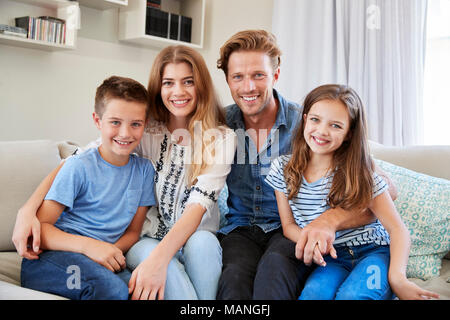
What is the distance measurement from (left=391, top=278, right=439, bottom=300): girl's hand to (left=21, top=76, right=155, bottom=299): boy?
68 centimetres

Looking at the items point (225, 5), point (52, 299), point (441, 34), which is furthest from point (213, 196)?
point (225, 5)

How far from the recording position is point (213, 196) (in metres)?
1.42

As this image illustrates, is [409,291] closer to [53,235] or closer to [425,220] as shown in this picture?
[425,220]

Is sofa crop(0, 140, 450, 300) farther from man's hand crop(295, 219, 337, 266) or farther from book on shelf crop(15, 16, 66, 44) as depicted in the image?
book on shelf crop(15, 16, 66, 44)

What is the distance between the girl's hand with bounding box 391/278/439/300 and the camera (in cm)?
113

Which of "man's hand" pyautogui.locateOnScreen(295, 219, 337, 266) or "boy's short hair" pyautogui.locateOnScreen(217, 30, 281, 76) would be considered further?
"boy's short hair" pyautogui.locateOnScreen(217, 30, 281, 76)

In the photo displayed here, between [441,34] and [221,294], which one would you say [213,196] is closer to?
[221,294]

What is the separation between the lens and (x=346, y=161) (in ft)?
4.57

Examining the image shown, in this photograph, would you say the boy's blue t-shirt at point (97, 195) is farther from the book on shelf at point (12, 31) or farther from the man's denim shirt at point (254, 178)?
the book on shelf at point (12, 31)

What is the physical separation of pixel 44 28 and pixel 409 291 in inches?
82.5

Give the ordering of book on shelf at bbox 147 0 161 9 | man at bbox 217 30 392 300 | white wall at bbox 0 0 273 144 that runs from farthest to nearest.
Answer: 1. book on shelf at bbox 147 0 161 9
2. white wall at bbox 0 0 273 144
3. man at bbox 217 30 392 300

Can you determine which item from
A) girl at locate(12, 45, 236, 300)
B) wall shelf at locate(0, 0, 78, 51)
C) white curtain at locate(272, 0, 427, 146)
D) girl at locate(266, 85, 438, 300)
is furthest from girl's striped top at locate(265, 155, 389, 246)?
wall shelf at locate(0, 0, 78, 51)

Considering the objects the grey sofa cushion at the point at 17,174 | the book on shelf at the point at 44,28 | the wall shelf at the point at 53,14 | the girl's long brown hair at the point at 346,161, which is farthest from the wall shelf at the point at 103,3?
the girl's long brown hair at the point at 346,161
